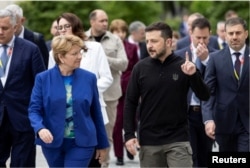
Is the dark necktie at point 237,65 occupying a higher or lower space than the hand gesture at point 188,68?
lower

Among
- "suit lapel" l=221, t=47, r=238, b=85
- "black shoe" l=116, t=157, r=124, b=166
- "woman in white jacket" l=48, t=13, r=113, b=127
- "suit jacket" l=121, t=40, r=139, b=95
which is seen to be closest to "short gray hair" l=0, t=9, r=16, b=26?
"woman in white jacket" l=48, t=13, r=113, b=127

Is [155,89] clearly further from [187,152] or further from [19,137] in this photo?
[19,137]

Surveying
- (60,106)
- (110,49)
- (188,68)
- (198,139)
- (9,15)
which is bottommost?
(198,139)

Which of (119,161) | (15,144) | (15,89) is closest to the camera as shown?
(15,89)

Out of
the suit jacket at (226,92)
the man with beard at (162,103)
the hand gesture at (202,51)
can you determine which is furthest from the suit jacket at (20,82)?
the suit jacket at (226,92)

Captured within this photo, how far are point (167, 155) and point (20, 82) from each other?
202 cm

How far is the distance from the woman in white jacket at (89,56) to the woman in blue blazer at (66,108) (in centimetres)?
151

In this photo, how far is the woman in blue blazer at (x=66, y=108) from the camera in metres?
8.34

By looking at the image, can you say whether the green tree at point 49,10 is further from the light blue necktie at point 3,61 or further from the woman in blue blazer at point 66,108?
the woman in blue blazer at point 66,108

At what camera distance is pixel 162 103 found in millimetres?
8516

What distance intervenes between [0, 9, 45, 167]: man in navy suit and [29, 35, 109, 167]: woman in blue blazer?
113 cm

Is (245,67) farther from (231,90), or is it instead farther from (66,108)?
(66,108)

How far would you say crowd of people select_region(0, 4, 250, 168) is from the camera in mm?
8406

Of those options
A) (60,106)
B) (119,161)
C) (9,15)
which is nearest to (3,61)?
(9,15)
